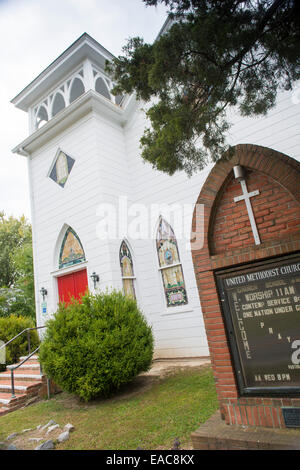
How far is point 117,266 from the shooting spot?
9.32 metres

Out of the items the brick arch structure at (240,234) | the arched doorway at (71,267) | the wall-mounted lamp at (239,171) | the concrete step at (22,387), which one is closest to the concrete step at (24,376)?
the concrete step at (22,387)

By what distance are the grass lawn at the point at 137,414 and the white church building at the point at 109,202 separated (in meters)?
2.60

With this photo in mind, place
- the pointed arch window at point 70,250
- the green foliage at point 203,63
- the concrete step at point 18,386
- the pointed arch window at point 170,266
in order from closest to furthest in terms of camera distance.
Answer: the green foliage at point 203,63 < the concrete step at point 18,386 < the pointed arch window at point 170,266 < the pointed arch window at point 70,250

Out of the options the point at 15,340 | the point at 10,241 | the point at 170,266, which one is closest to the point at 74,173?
the point at 170,266

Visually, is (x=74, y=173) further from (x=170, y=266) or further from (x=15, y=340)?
(x=15, y=340)

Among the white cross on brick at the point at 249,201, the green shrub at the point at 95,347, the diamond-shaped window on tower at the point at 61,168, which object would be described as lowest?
the green shrub at the point at 95,347

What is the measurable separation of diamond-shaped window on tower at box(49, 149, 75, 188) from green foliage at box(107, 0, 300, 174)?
7.20 metres

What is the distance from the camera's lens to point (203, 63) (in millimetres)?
3600

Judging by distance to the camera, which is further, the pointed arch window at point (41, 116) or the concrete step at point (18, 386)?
the pointed arch window at point (41, 116)

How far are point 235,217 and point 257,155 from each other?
792mm

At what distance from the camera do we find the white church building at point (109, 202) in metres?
8.88

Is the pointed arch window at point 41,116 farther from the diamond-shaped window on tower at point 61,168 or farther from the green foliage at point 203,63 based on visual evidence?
the green foliage at point 203,63

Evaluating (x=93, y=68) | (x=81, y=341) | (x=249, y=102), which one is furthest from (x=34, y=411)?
(x=93, y=68)

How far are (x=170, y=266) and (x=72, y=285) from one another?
11.2 feet
